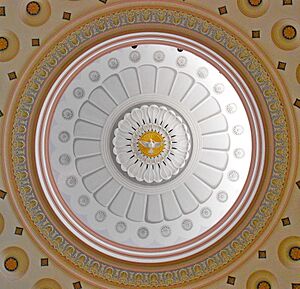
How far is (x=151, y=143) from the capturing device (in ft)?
55.3

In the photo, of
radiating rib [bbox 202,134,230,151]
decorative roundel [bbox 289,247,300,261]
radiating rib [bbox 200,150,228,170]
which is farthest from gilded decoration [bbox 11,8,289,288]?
radiating rib [bbox 202,134,230,151]

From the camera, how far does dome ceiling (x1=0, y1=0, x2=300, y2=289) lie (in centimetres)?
1180

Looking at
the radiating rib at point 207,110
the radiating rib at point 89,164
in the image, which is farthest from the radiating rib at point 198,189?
the radiating rib at point 89,164

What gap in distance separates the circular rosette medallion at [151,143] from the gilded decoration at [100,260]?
444 cm

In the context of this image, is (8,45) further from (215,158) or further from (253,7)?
(215,158)

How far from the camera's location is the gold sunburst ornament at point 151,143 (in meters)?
16.9

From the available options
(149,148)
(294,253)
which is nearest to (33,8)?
(149,148)

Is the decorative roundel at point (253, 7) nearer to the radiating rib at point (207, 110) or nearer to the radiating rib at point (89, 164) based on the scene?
the radiating rib at point (207, 110)

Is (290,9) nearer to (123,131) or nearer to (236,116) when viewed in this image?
(236,116)

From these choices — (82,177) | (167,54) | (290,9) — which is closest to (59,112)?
(82,177)

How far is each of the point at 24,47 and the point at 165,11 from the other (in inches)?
128

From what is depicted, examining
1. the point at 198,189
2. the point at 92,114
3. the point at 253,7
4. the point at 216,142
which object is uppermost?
the point at 253,7

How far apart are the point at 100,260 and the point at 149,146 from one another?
4.85m

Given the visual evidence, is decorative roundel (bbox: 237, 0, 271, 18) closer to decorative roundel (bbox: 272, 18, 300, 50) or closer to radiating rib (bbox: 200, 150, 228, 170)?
decorative roundel (bbox: 272, 18, 300, 50)
